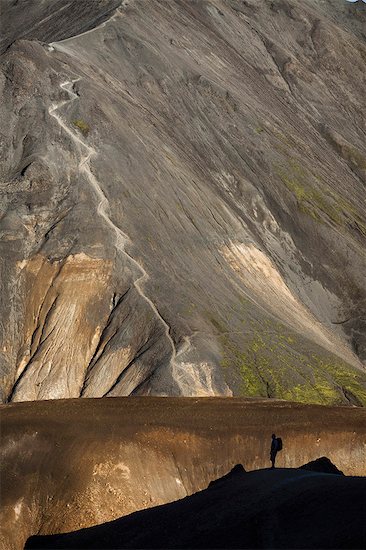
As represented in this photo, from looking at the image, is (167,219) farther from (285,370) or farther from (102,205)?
(285,370)

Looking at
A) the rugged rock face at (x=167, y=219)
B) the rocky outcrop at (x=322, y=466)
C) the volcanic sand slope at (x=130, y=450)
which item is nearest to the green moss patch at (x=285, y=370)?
the rugged rock face at (x=167, y=219)

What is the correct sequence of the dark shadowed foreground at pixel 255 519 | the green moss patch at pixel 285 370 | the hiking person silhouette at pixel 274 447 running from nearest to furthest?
the dark shadowed foreground at pixel 255 519 < the hiking person silhouette at pixel 274 447 < the green moss patch at pixel 285 370

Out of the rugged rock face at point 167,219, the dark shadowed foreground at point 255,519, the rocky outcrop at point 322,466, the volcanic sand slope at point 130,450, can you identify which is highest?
the dark shadowed foreground at point 255,519

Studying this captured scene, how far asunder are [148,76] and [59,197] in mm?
20877

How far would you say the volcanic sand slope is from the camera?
32688mm

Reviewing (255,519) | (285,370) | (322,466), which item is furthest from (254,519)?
(285,370)

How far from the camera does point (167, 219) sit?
58188 mm

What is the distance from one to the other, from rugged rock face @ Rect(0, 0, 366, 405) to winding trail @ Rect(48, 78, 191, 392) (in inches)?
3.8

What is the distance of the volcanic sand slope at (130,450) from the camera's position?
1287 inches

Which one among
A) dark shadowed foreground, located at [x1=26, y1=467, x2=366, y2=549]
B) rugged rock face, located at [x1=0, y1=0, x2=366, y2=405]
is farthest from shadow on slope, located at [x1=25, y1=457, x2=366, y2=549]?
rugged rock face, located at [x1=0, y1=0, x2=366, y2=405]

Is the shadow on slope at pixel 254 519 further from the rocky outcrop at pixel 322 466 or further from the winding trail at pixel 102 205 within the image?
the winding trail at pixel 102 205

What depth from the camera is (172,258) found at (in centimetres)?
5525

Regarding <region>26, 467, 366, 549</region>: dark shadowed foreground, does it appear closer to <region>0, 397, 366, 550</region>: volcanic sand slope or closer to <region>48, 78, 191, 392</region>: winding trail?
<region>0, 397, 366, 550</region>: volcanic sand slope

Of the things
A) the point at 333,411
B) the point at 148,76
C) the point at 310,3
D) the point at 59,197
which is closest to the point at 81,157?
the point at 59,197
